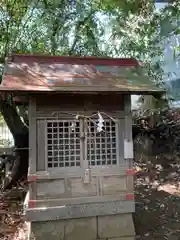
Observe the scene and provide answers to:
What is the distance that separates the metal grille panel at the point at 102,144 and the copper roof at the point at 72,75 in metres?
0.57

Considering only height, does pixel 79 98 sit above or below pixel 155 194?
above

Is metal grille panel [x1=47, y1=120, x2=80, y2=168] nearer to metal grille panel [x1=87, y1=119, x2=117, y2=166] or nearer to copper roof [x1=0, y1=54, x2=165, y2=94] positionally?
metal grille panel [x1=87, y1=119, x2=117, y2=166]

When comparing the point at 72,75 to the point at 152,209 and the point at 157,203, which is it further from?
the point at 157,203

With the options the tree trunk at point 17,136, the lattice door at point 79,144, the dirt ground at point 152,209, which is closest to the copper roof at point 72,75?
the lattice door at point 79,144

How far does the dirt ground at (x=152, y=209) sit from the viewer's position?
181 inches

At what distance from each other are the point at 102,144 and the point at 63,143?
1.87 feet

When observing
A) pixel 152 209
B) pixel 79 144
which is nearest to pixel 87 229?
pixel 79 144

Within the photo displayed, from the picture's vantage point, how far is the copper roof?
3.81m

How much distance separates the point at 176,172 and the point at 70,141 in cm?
413

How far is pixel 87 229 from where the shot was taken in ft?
13.5

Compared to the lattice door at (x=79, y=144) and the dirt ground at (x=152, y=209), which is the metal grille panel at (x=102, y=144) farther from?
the dirt ground at (x=152, y=209)

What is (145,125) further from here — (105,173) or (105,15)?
(105,173)

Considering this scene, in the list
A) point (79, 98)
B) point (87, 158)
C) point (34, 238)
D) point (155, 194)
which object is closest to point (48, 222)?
point (34, 238)

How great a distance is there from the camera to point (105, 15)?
23.4 feet
